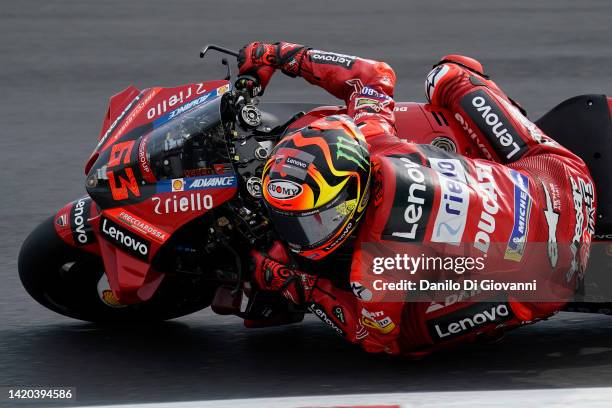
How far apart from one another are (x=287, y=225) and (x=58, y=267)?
4.64 feet

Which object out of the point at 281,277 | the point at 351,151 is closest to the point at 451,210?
the point at 351,151

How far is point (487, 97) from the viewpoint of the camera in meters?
5.11

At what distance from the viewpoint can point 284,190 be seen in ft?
14.1

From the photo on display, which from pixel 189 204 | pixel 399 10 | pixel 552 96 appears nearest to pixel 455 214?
pixel 189 204

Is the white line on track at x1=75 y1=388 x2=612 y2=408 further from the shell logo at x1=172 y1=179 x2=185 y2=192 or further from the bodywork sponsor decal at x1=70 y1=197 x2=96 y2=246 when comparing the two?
the bodywork sponsor decal at x1=70 y1=197 x2=96 y2=246

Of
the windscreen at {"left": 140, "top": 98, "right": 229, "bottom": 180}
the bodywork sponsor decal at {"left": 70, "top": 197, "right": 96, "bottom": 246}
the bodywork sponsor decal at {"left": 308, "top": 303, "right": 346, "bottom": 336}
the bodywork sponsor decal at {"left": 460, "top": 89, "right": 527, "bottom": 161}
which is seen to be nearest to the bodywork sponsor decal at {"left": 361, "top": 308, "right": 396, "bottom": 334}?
the bodywork sponsor decal at {"left": 308, "top": 303, "right": 346, "bottom": 336}

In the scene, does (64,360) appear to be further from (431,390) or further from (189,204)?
(431,390)

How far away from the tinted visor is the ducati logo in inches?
2.4

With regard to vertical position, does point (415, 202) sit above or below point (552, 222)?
above

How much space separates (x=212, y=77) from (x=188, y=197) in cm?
512

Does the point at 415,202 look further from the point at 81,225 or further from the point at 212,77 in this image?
the point at 212,77

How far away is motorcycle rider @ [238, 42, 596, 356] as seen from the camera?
4363 millimetres

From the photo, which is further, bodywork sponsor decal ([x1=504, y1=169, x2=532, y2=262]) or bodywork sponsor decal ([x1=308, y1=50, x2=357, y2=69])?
bodywork sponsor decal ([x1=308, y1=50, x2=357, y2=69])

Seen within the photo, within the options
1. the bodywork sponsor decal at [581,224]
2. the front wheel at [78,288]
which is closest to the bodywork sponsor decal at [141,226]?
the front wheel at [78,288]
